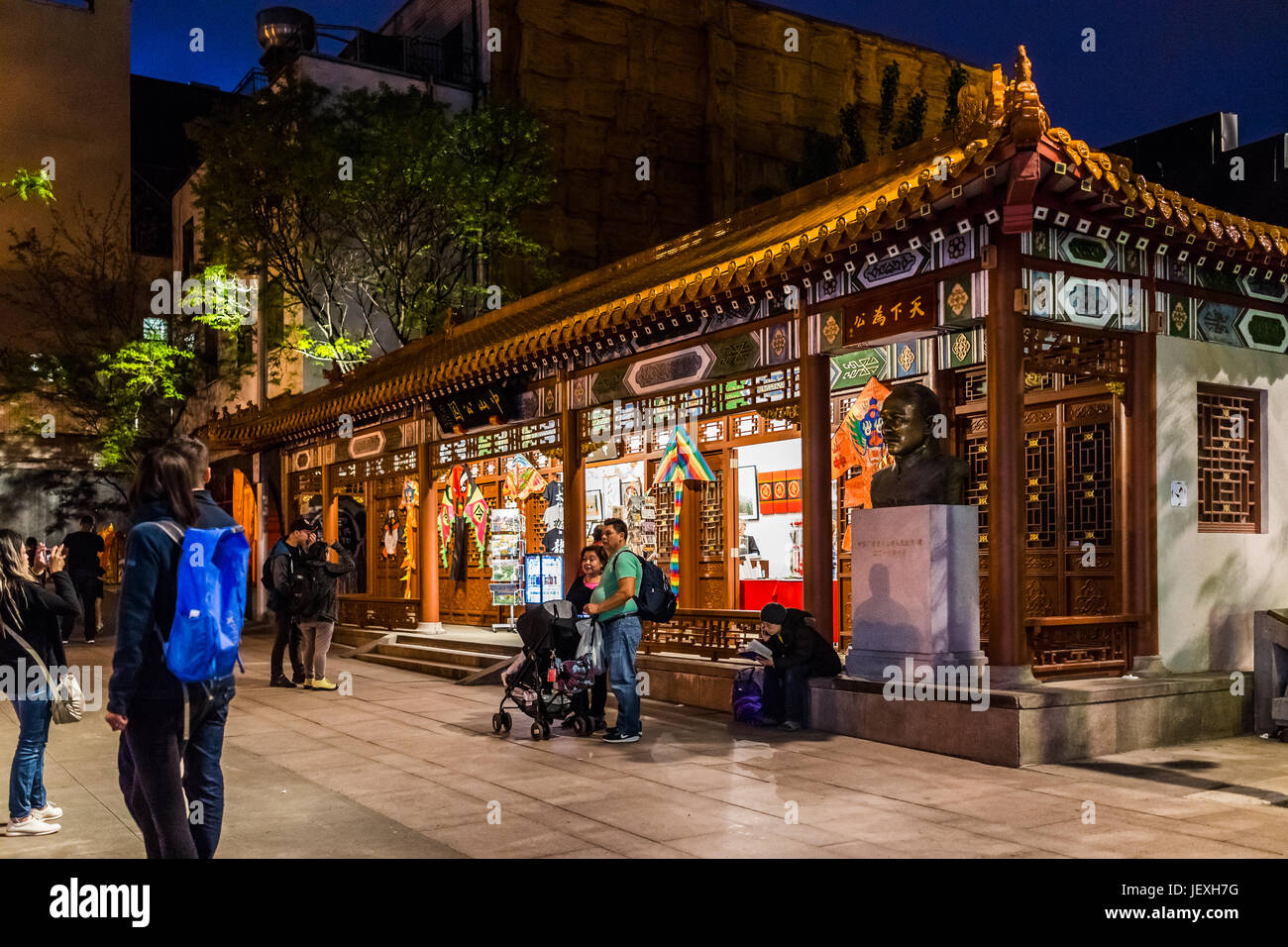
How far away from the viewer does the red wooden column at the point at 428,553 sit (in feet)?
56.5

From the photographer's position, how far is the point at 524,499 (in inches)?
659

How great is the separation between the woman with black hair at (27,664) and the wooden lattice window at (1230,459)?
8.76 meters

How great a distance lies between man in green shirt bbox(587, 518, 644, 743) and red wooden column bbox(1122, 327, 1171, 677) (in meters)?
4.04

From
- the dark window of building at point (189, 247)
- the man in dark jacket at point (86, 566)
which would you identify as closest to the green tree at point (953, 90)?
the man in dark jacket at point (86, 566)

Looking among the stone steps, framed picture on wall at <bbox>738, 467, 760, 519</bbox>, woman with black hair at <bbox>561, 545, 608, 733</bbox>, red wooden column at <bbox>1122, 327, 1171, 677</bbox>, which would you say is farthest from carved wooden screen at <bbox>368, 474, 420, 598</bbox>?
red wooden column at <bbox>1122, 327, 1171, 677</bbox>

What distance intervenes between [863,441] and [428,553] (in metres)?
7.84

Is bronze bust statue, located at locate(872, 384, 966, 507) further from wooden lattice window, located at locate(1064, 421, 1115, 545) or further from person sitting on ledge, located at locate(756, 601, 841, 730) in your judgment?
wooden lattice window, located at locate(1064, 421, 1115, 545)

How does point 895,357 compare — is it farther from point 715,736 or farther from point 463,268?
point 463,268

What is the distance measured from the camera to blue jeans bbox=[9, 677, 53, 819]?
20.2 feet

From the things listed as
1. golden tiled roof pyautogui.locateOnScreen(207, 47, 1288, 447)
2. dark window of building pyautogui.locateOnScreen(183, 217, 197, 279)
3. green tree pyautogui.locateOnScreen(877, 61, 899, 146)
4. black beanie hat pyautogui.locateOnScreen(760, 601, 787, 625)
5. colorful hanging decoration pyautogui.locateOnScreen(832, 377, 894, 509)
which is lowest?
black beanie hat pyautogui.locateOnScreen(760, 601, 787, 625)

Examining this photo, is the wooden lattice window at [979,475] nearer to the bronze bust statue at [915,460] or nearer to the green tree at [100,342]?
the bronze bust statue at [915,460]

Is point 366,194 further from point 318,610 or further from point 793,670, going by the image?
point 793,670

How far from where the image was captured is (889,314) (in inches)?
379

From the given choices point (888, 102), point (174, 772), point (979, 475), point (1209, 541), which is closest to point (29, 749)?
point (174, 772)
